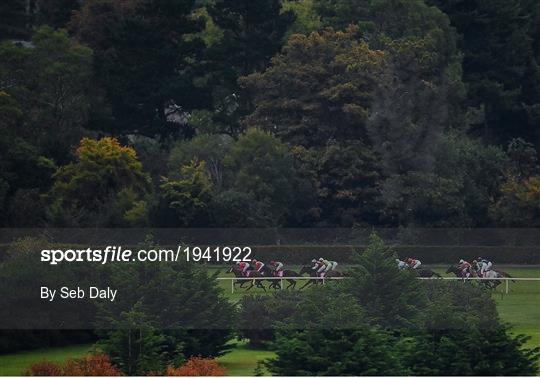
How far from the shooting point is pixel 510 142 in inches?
3004

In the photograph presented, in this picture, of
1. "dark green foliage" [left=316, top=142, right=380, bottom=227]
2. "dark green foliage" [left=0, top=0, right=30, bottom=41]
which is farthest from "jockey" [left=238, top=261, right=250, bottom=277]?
"dark green foliage" [left=0, top=0, right=30, bottom=41]

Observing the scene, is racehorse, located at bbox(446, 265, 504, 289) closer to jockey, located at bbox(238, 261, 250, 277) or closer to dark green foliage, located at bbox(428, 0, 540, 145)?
jockey, located at bbox(238, 261, 250, 277)

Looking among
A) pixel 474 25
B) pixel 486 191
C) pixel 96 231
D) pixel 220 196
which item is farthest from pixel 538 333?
pixel 474 25

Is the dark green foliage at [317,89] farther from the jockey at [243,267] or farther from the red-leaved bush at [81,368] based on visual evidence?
the red-leaved bush at [81,368]

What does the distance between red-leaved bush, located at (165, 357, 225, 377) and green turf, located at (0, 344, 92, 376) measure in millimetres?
3539

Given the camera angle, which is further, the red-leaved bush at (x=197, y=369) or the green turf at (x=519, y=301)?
the green turf at (x=519, y=301)

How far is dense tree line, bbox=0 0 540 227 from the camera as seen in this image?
65.3 metres

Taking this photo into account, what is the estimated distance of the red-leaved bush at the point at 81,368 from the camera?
90.2 ft

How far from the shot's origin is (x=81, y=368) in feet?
90.7

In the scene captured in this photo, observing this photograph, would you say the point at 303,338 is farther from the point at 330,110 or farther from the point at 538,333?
the point at 330,110

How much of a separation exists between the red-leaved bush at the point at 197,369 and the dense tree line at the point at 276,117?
31.5m

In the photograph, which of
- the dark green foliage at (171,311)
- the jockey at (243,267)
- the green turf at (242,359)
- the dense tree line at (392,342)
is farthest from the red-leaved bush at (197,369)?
the jockey at (243,267)

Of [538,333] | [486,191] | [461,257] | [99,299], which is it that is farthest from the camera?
[486,191]

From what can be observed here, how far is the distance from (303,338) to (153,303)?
3621 mm
